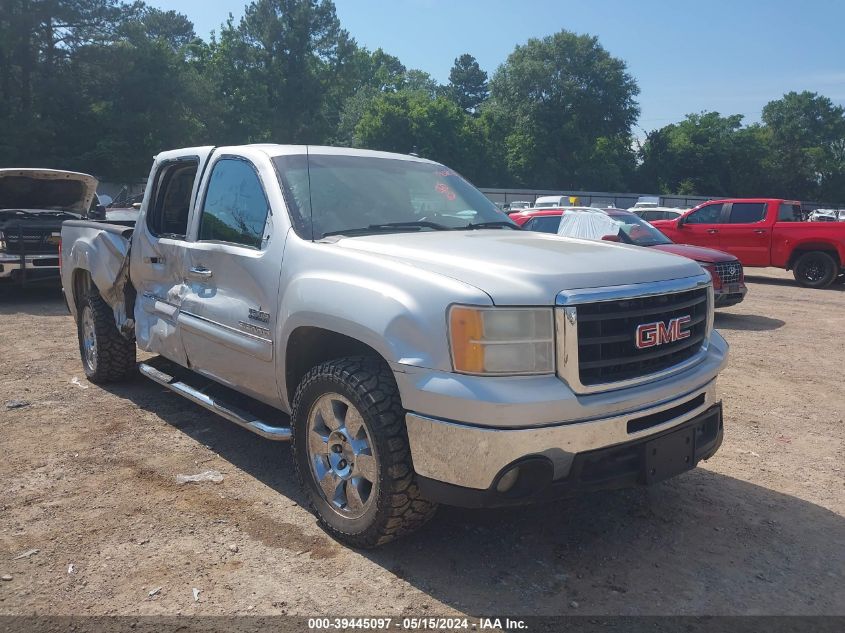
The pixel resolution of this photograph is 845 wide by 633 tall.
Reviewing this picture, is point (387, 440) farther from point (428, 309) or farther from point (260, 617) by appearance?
point (260, 617)

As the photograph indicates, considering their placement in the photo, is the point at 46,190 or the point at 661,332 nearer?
the point at 661,332

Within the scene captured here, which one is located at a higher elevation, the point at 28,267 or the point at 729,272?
the point at 28,267

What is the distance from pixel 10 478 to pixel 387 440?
8.49 feet

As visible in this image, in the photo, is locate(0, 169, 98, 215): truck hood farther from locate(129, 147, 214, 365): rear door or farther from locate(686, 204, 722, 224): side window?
locate(686, 204, 722, 224): side window

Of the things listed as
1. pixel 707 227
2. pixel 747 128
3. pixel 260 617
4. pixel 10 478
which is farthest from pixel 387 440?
pixel 747 128

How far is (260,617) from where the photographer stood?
111 inches

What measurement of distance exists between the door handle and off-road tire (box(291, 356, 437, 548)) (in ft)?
4.25

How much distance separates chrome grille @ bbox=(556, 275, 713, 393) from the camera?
9.41 ft

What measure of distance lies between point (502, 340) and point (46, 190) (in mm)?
10816

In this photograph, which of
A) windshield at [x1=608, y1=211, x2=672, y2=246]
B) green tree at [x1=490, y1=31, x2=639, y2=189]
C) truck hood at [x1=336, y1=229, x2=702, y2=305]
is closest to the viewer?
truck hood at [x1=336, y1=229, x2=702, y2=305]

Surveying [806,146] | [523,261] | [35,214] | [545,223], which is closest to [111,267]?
[523,261]

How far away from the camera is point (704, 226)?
614 inches

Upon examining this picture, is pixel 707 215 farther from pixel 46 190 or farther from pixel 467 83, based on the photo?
pixel 467 83

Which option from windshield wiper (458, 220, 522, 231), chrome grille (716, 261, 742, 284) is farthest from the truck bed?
chrome grille (716, 261, 742, 284)
